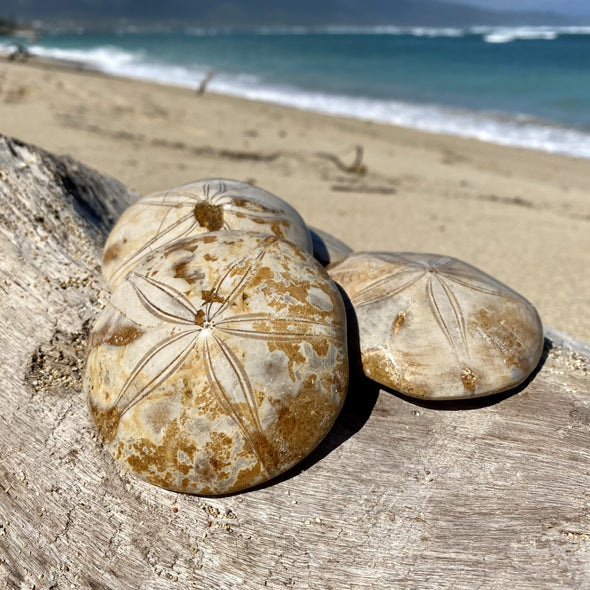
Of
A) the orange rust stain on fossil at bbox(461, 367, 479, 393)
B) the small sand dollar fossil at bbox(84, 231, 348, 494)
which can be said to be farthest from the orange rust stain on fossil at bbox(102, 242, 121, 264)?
the orange rust stain on fossil at bbox(461, 367, 479, 393)

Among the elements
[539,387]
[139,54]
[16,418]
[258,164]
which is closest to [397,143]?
[258,164]

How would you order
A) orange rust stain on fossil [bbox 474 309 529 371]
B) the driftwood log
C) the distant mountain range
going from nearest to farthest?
the driftwood log → orange rust stain on fossil [bbox 474 309 529 371] → the distant mountain range

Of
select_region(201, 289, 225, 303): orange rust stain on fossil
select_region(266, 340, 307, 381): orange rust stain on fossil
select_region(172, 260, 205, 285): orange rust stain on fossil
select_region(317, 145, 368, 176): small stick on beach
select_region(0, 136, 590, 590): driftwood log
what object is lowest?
select_region(317, 145, 368, 176): small stick on beach

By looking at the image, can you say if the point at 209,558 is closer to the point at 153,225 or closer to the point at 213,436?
the point at 213,436

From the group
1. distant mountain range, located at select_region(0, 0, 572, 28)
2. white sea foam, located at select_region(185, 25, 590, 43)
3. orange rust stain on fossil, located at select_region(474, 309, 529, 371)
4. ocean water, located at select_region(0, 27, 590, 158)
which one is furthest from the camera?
distant mountain range, located at select_region(0, 0, 572, 28)

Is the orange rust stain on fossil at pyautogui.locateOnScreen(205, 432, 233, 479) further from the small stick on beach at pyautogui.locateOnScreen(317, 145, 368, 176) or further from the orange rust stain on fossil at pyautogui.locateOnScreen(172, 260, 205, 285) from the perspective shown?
the small stick on beach at pyautogui.locateOnScreen(317, 145, 368, 176)

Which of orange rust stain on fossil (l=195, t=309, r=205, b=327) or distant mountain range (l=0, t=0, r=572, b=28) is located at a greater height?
orange rust stain on fossil (l=195, t=309, r=205, b=327)

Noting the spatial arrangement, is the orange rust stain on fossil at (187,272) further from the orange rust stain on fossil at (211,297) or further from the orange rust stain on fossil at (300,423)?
the orange rust stain on fossil at (300,423)
